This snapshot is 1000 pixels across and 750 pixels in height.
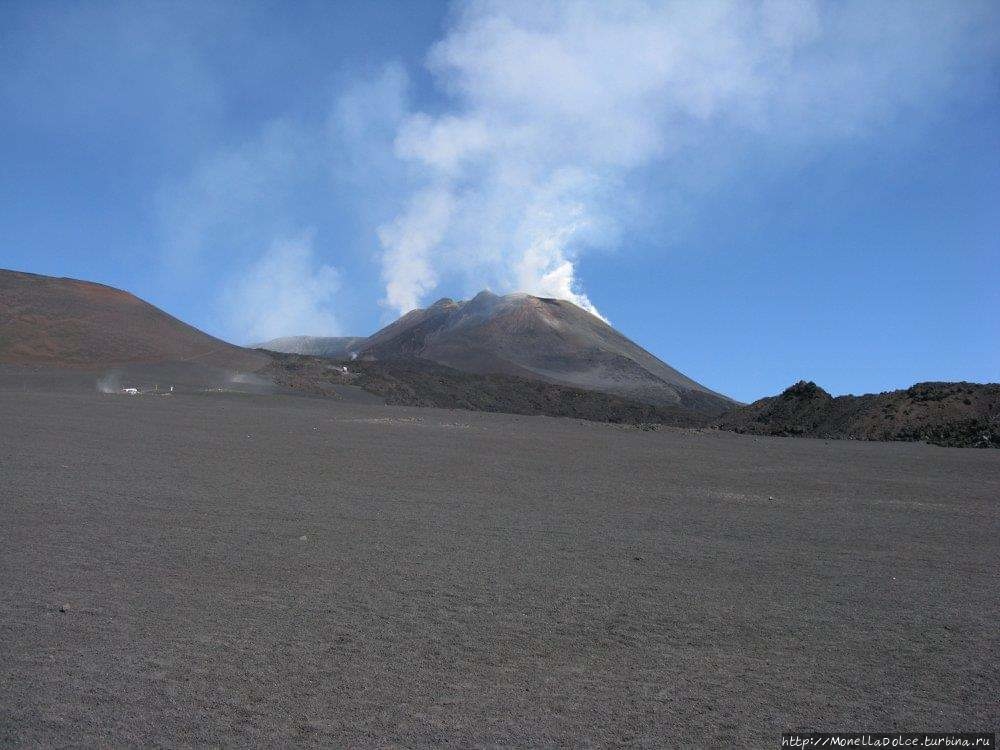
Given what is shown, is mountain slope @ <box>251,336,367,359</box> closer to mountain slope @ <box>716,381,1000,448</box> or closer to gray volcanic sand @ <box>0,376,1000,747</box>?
mountain slope @ <box>716,381,1000,448</box>

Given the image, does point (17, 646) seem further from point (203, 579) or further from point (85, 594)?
point (203, 579)

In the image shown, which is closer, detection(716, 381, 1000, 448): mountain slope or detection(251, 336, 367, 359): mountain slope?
detection(716, 381, 1000, 448): mountain slope

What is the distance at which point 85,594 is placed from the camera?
6.34m

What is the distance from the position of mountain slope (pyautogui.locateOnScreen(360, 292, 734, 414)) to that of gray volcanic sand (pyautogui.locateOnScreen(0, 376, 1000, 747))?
90.4 meters

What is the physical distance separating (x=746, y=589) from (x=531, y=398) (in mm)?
56239

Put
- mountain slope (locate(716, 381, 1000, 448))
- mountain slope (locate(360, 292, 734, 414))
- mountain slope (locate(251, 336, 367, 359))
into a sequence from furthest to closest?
mountain slope (locate(251, 336, 367, 359))
mountain slope (locate(360, 292, 734, 414))
mountain slope (locate(716, 381, 1000, 448))

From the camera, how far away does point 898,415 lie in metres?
37.7

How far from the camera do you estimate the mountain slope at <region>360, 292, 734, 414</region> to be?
112 m

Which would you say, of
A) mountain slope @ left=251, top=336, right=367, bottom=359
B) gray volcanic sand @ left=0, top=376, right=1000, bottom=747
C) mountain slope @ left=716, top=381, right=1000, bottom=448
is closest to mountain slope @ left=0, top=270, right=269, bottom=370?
gray volcanic sand @ left=0, top=376, right=1000, bottom=747

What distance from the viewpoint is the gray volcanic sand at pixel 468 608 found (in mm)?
4414

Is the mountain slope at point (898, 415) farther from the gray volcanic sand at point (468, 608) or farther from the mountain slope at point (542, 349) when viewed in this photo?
the mountain slope at point (542, 349)

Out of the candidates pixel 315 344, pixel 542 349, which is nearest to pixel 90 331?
pixel 542 349

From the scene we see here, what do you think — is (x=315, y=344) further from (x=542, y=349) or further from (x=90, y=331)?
(x=90, y=331)

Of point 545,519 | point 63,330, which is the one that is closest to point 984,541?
point 545,519
